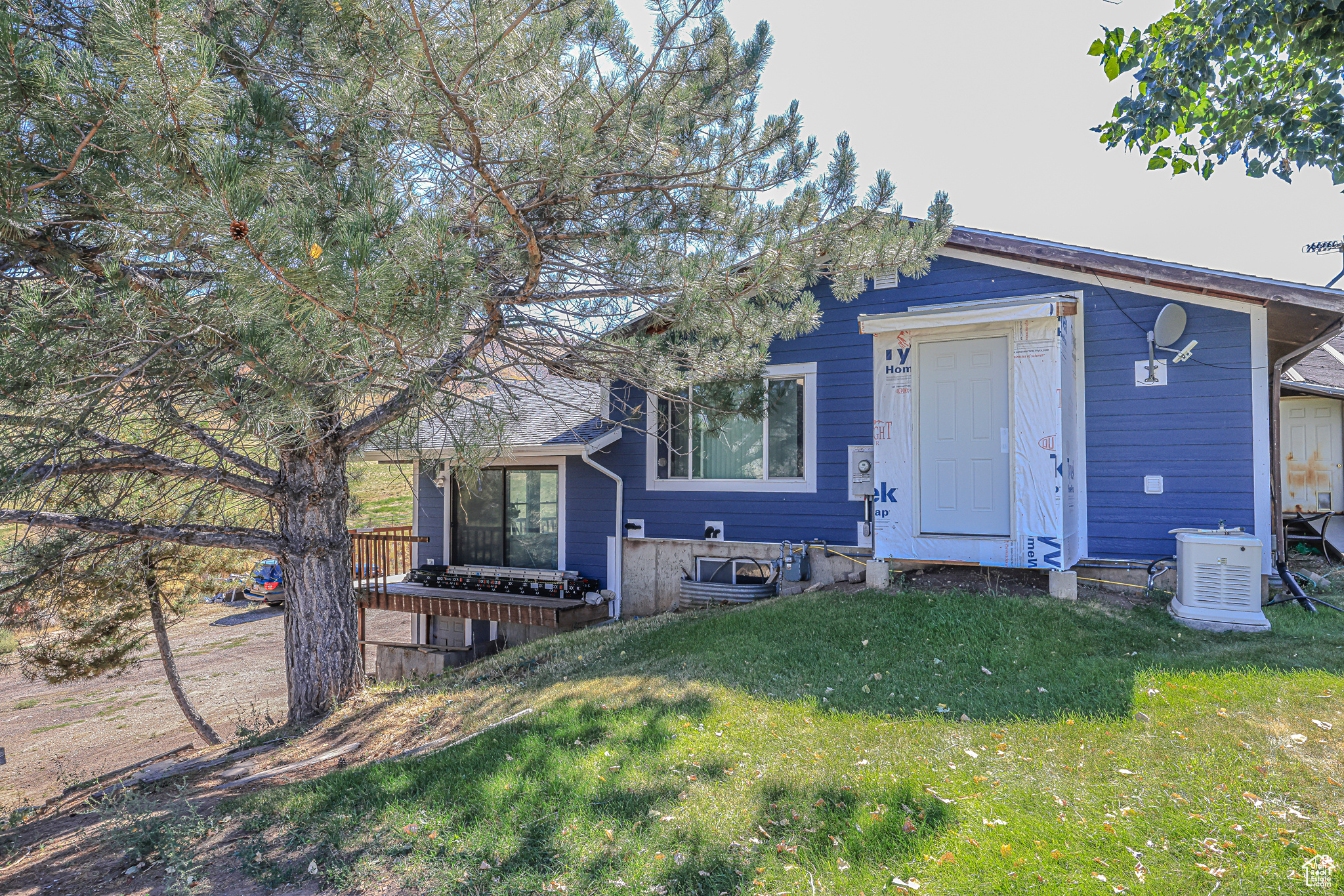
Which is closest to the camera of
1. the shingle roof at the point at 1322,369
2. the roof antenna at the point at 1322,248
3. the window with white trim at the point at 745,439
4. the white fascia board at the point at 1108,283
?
the white fascia board at the point at 1108,283

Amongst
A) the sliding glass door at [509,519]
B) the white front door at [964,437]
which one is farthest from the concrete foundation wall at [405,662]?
the white front door at [964,437]

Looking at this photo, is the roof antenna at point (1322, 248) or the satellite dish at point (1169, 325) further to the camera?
the roof antenna at point (1322, 248)

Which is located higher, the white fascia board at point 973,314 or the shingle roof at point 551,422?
the white fascia board at point 973,314

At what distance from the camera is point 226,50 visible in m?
4.34

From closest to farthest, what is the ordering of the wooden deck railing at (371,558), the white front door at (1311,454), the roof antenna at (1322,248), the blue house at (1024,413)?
the blue house at (1024,413)
the white front door at (1311,454)
the wooden deck railing at (371,558)
the roof antenna at (1322,248)

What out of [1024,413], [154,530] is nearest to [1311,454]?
[1024,413]

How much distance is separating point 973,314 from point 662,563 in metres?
4.95

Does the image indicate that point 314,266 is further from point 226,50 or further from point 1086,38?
point 1086,38

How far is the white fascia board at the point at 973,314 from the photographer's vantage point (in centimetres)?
616

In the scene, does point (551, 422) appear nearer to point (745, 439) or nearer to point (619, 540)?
point (619, 540)

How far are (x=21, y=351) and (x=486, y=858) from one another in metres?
3.82

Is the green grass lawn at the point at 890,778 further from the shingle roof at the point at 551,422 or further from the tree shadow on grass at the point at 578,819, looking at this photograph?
the shingle roof at the point at 551,422

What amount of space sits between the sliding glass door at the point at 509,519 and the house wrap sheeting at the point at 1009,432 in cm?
500

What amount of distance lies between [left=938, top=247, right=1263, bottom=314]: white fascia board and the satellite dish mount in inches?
6.3
